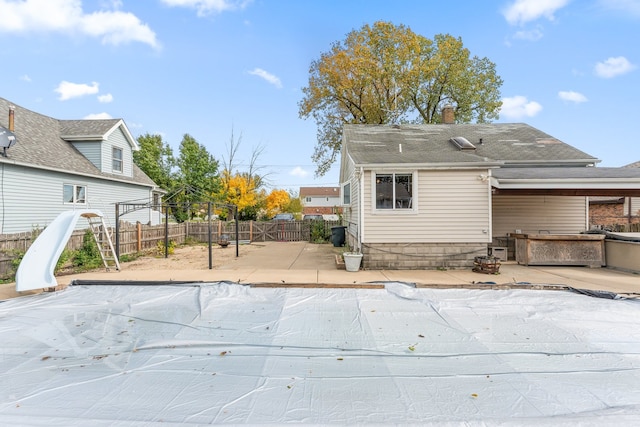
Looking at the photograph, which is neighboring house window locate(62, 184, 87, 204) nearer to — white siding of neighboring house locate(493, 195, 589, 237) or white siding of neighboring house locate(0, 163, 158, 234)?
white siding of neighboring house locate(0, 163, 158, 234)

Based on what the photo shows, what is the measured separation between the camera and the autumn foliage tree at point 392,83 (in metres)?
21.2

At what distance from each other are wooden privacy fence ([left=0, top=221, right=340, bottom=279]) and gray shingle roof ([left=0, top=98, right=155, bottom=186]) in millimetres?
3512

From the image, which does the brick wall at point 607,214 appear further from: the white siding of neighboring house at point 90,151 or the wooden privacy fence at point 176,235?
the white siding of neighboring house at point 90,151

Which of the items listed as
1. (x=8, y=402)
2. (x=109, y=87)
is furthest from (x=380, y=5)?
(x=8, y=402)

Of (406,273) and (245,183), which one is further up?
(245,183)

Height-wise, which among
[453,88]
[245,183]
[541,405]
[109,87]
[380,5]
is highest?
[380,5]

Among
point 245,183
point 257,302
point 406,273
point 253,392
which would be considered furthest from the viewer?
point 245,183

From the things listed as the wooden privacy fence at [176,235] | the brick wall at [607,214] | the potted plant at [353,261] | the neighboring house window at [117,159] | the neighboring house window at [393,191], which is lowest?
the potted plant at [353,261]

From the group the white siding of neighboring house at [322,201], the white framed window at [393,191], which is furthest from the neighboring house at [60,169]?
the white siding of neighboring house at [322,201]

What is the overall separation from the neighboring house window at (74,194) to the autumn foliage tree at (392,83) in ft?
50.0

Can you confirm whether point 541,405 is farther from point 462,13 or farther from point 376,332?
point 462,13

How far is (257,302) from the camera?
5762 mm

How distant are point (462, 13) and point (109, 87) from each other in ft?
62.9

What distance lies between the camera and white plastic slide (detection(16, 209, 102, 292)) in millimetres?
6375
